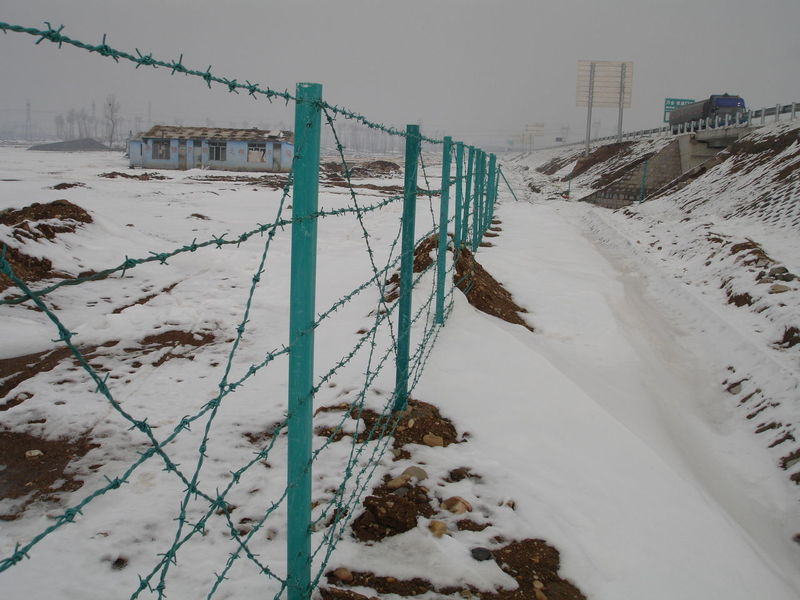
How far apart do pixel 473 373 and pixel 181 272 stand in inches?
248

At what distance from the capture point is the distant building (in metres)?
45.2

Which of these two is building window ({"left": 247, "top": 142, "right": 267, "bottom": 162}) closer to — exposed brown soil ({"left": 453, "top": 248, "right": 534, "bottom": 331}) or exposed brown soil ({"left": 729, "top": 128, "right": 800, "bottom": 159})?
exposed brown soil ({"left": 729, "top": 128, "right": 800, "bottom": 159})

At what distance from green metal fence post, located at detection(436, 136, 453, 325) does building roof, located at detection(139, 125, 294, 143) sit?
41.4 m

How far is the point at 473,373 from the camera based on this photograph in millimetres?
5098

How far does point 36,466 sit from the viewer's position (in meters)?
3.98

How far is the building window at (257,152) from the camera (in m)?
45.2

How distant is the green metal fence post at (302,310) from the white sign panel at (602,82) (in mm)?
59187

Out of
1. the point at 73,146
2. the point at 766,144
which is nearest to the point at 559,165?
the point at 766,144

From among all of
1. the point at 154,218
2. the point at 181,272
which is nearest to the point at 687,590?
the point at 181,272

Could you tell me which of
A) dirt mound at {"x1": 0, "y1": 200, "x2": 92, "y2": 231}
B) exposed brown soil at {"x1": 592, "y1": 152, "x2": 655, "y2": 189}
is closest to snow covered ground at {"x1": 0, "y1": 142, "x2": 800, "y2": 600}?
dirt mound at {"x1": 0, "y1": 200, "x2": 92, "y2": 231}

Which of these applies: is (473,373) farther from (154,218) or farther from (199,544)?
(154,218)

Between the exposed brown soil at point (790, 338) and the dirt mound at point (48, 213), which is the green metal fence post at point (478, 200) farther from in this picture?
the dirt mound at point (48, 213)

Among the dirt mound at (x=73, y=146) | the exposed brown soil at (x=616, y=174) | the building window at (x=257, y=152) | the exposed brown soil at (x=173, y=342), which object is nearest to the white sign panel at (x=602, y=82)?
the exposed brown soil at (x=616, y=174)

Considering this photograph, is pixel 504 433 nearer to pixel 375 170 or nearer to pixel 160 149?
pixel 160 149
